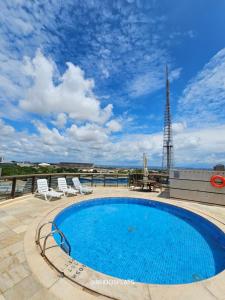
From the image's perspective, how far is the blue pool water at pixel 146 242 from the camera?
3.39 m

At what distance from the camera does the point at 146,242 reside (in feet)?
15.2

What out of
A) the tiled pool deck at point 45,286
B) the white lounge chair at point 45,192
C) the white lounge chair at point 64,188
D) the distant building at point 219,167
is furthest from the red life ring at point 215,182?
the white lounge chair at point 45,192

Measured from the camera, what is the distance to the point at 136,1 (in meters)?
6.29

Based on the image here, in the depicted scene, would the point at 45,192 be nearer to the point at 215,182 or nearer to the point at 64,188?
the point at 64,188

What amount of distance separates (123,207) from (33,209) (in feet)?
13.7

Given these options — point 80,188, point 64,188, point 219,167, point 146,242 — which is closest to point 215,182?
point 219,167

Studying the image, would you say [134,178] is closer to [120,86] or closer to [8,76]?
[120,86]

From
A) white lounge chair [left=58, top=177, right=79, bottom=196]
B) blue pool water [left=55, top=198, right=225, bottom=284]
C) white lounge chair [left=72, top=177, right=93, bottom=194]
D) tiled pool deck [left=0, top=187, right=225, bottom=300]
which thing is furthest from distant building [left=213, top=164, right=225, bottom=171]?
white lounge chair [left=58, top=177, right=79, bottom=196]

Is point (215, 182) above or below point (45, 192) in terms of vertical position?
above

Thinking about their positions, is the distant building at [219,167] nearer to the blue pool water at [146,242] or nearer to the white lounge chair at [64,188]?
the blue pool water at [146,242]

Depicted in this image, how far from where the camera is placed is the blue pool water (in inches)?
133

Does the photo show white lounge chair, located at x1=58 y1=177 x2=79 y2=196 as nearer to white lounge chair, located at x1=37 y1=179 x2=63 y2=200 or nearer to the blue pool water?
white lounge chair, located at x1=37 y1=179 x2=63 y2=200

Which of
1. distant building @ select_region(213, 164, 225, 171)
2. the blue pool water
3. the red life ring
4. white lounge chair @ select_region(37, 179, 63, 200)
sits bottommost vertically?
the blue pool water

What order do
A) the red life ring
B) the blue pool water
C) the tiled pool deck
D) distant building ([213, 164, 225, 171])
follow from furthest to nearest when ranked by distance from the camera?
distant building ([213, 164, 225, 171]), the red life ring, the blue pool water, the tiled pool deck
